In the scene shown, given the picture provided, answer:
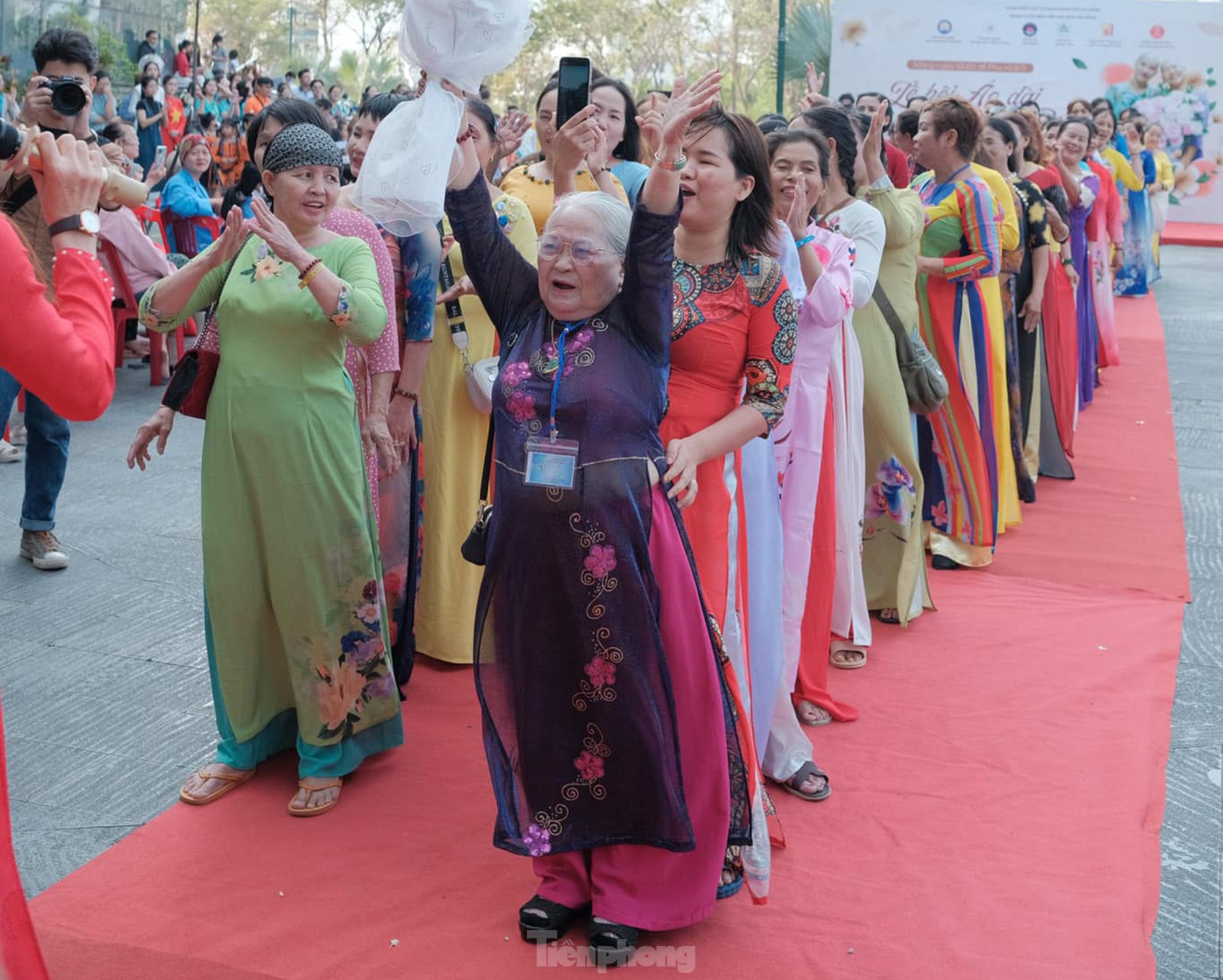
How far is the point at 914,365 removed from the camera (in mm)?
4793

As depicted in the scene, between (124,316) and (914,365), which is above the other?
(914,365)

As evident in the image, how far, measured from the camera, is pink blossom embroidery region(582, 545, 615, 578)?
2.58m

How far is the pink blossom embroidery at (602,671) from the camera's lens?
2.63 metres

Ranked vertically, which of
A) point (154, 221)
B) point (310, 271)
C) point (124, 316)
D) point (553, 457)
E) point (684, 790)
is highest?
point (310, 271)

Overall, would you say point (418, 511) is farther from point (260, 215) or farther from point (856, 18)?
point (856, 18)

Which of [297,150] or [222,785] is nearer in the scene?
[297,150]

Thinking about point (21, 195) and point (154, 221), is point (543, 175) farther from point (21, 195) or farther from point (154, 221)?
point (154, 221)

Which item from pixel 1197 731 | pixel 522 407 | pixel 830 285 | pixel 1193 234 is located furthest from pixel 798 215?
pixel 1193 234

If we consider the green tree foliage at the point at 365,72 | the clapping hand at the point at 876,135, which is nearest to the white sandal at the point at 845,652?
the clapping hand at the point at 876,135

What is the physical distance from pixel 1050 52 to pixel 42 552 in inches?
776

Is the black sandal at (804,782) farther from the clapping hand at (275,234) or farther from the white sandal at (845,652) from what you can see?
the clapping hand at (275,234)

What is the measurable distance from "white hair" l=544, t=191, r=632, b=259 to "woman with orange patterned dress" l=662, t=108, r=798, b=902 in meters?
0.29

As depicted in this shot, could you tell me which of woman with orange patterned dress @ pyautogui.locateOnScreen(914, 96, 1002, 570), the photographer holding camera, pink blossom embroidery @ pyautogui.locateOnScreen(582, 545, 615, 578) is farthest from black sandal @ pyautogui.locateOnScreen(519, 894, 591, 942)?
woman with orange patterned dress @ pyautogui.locateOnScreen(914, 96, 1002, 570)

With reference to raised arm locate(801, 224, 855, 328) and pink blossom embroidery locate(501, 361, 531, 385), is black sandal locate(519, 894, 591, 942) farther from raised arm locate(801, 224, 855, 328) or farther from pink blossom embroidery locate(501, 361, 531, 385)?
raised arm locate(801, 224, 855, 328)
